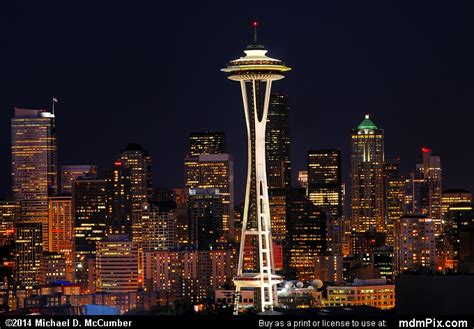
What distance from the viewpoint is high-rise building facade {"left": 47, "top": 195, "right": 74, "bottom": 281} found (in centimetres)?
12462

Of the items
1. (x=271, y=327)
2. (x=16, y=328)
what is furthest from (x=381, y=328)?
(x=16, y=328)

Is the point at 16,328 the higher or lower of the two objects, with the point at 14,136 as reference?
lower

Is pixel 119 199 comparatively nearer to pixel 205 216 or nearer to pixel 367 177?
pixel 205 216

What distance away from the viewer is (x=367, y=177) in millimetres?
147625

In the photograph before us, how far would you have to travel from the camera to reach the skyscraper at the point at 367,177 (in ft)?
454

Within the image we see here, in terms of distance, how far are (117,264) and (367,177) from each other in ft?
134

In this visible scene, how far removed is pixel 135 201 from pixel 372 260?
23.3m

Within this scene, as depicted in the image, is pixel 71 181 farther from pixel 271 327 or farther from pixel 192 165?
pixel 271 327

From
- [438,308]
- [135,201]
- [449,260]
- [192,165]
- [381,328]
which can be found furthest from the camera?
[192,165]

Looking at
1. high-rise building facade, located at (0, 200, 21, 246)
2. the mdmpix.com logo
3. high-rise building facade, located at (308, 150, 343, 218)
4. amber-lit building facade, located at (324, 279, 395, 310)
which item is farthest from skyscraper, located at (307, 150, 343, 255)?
the mdmpix.com logo

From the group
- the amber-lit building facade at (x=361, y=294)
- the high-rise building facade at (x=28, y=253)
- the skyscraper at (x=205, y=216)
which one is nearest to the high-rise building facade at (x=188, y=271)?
the skyscraper at (x=205, y=216)

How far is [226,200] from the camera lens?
13012 centimetres

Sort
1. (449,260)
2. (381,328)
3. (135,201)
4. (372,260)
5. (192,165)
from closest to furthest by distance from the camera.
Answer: (381,328) < (449,260) < (372,260) < (135,201) < (192,165)

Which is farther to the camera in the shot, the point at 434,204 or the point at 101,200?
the point at 434,204
